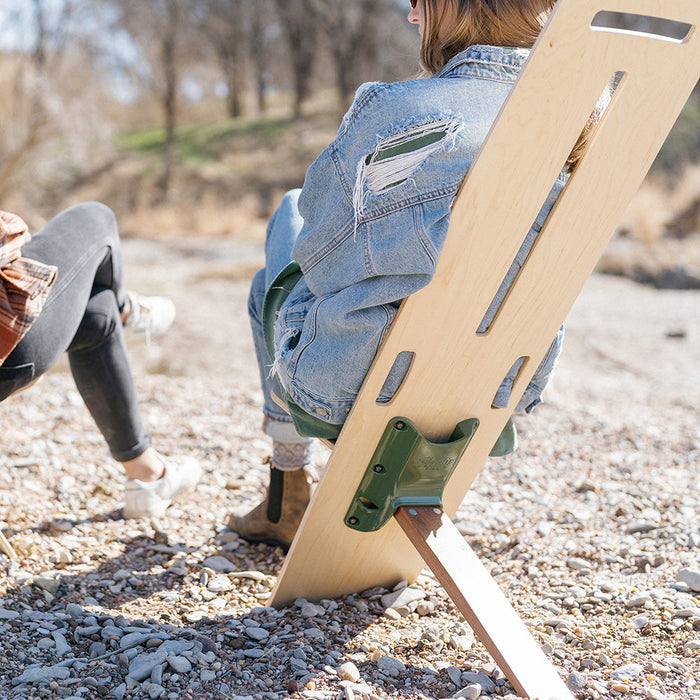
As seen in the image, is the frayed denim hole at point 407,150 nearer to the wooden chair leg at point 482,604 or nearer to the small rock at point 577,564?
the wooden chair leg at point 482,604

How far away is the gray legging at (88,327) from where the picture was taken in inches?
70.7

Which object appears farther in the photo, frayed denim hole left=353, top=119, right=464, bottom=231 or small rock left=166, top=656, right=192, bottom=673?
small rock left=166, top=656, right=192, bottom=673

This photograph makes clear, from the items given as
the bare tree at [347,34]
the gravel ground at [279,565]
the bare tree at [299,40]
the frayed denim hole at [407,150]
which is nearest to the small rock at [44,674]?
the gravel ground at [279,565]

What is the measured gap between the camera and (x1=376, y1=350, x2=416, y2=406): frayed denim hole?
152 centimetres

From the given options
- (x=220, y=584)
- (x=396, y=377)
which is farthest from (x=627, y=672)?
(x=220, y=584)

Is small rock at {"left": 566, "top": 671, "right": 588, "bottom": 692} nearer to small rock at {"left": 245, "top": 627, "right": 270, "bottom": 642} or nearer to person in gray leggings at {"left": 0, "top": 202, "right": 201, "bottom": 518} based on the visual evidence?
small rock at {"left": 245, "top": 627, "right": 270, "bottom": 642}

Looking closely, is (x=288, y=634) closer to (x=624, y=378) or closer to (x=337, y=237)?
(x=337, y=237)

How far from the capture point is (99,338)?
2064 millimetres

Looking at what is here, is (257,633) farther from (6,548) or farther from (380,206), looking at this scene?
(380,206)

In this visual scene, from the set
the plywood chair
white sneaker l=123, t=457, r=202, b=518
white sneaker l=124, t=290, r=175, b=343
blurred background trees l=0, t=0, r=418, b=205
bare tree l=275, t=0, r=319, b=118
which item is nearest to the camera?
the plywood chair

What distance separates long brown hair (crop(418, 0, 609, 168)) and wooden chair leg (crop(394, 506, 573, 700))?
2.71 ft

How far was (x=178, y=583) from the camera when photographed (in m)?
2.00

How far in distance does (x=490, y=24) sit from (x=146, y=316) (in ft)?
4.82

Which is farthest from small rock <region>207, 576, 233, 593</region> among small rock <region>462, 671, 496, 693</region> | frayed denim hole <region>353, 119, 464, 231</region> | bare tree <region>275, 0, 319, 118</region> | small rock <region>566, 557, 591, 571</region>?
bare tree <region>275, 0, 319, 118</region>
